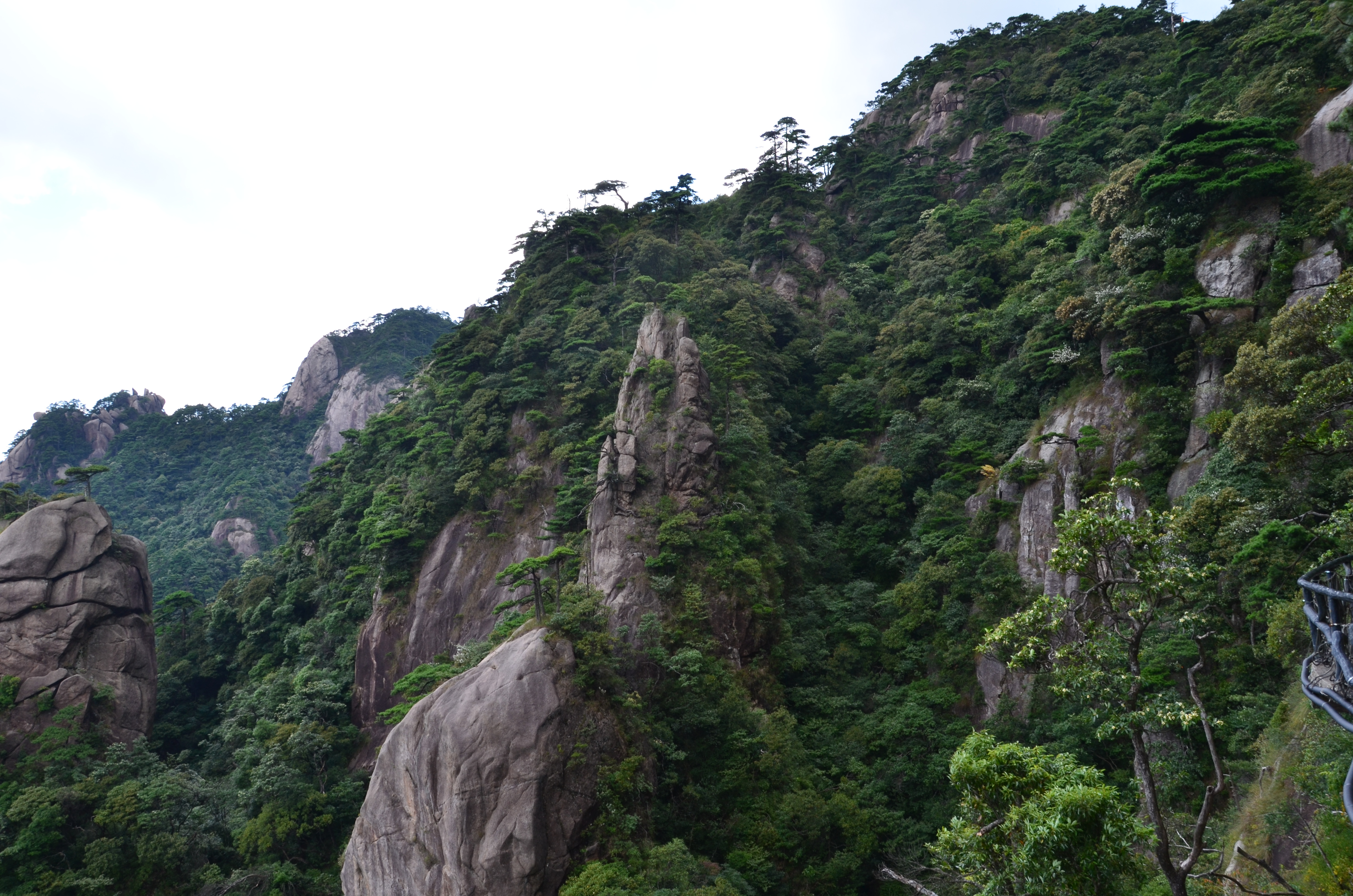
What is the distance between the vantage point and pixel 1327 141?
21.0 m

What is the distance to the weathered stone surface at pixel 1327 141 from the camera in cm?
2045

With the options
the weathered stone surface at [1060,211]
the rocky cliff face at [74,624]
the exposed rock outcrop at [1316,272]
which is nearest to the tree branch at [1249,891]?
the exposed rock outcrop at [1316,272]

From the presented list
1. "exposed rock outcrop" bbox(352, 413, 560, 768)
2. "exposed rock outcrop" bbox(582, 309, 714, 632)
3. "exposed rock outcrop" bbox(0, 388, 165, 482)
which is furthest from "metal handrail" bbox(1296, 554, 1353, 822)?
"exposed rock outcrop" bbox(0, 388, 165, 482)

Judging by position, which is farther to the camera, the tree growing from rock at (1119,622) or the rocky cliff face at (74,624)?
the rocky cliff face at (74,624)

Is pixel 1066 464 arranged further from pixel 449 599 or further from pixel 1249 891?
pixel 449 599

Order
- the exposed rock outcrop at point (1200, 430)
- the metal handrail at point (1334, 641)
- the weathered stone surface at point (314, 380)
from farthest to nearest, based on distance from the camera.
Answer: the weathered stone surface at point (314, 380), the exposed rock outcrop at point (1200, 430), the metal handrail at point (1334, 641)

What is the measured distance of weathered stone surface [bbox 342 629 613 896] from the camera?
1703 cm

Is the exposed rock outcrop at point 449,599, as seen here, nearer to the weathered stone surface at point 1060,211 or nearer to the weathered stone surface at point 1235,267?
the weathered stone surface at point 1235,267

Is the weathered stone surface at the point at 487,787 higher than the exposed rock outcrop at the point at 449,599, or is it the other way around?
the exposed rock outcrop at the point at 449,599

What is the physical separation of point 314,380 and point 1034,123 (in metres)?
75.0

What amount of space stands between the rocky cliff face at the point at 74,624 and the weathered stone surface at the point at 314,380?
45624 mm

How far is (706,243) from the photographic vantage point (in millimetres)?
44906

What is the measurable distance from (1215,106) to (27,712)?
55.3 meters

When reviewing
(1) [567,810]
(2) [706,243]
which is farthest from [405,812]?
(2) [706,243]
